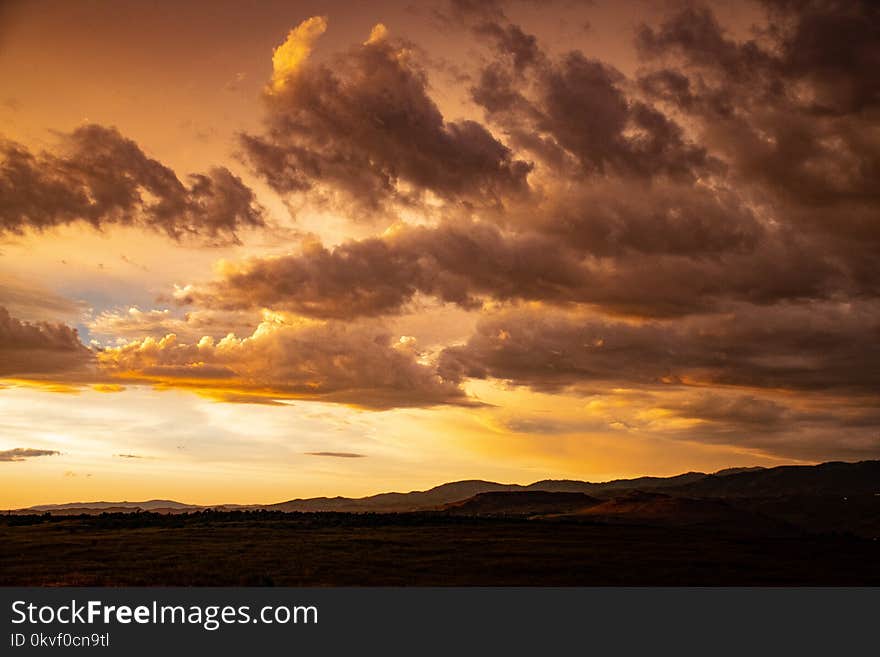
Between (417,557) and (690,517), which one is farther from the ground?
(417,557)

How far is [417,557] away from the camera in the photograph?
70.2 m

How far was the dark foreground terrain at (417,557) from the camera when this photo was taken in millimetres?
56812

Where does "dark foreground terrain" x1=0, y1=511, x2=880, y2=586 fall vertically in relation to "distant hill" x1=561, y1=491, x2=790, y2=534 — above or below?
above

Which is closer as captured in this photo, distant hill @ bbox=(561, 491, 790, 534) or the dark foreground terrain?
the dark foreground terrain

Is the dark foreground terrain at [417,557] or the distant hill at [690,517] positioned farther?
the distant hill at [690,517]

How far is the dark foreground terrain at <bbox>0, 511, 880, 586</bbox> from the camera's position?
56.8 metres

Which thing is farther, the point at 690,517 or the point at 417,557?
the point at 690,517

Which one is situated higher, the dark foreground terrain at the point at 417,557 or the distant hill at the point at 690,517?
the dark foreground terrain at the point at 417,557
